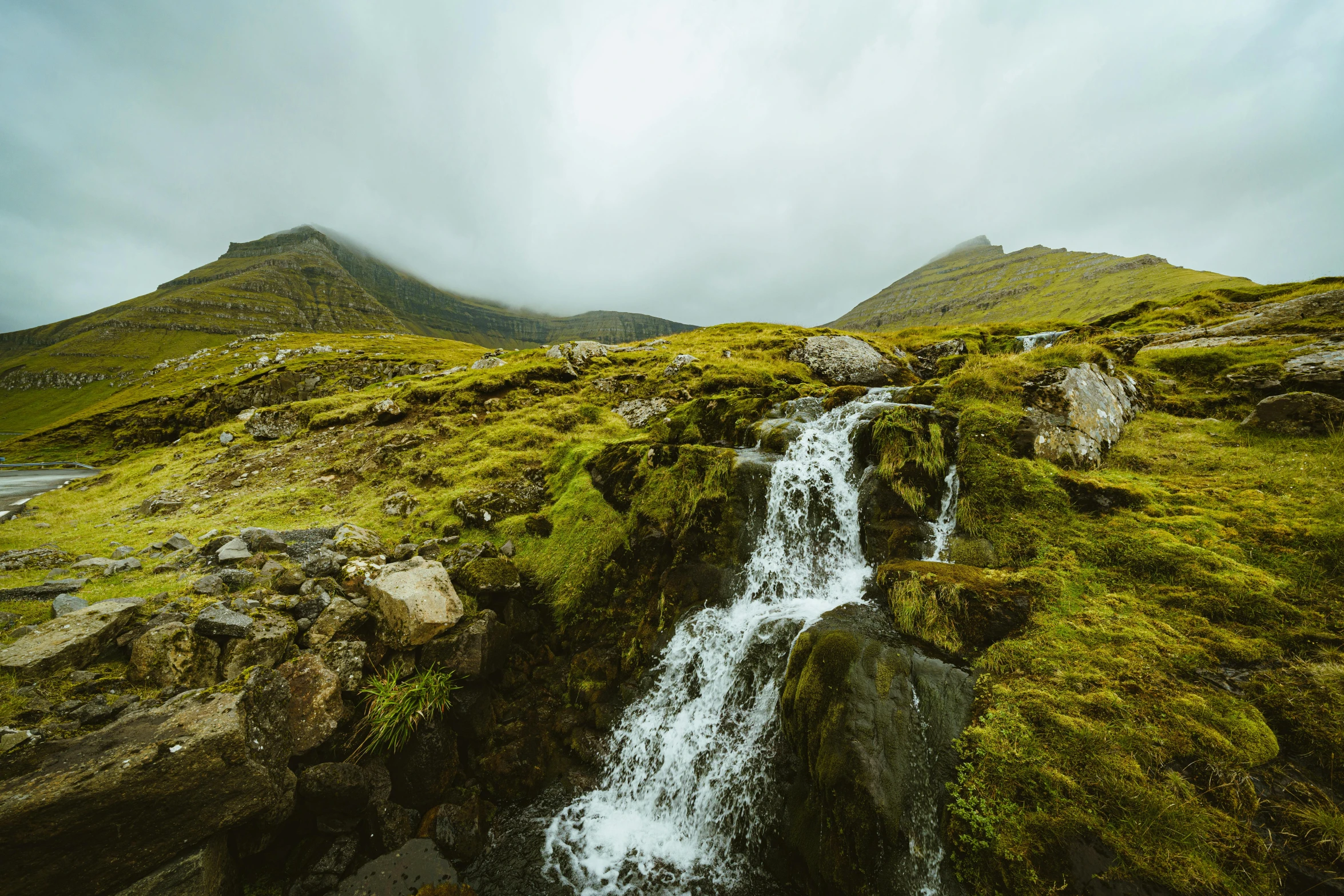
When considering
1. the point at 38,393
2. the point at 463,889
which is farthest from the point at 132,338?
the point at 463,889

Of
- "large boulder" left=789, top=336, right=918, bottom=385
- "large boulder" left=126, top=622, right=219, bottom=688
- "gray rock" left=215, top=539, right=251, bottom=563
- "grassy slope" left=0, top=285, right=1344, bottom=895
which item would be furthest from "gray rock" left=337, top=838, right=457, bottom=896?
"large boulder" left=789, top=336, right=918, bottom=385

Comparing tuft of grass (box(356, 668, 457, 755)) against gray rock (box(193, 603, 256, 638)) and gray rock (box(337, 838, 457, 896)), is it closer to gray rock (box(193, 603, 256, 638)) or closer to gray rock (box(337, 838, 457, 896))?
gray rock (box(337, 838, 457, 896))

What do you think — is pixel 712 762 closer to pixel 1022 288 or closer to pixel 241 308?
pixel 1022 288

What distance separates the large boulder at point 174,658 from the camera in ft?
20.2

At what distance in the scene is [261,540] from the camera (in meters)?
9.27

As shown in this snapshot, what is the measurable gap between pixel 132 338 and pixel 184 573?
172926 mm

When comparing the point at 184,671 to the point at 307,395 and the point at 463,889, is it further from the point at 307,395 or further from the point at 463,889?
the point at 307,395

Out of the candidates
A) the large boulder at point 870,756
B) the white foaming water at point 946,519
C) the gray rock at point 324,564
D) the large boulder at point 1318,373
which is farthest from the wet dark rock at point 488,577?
the large boulder at point 1318,373

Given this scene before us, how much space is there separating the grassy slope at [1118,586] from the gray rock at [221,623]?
57.8 inches

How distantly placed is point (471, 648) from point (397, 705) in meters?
1.47

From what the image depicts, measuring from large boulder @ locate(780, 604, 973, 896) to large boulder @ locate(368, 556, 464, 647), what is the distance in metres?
7.11

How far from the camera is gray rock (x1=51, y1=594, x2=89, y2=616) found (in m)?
6.63

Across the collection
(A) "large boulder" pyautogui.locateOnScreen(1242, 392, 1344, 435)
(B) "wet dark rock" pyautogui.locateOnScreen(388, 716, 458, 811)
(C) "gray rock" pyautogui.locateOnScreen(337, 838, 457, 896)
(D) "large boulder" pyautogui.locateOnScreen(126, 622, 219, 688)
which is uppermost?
(A) "large boulder" pyautogui.locateOnScreen(1242, 392, 1344, 435)

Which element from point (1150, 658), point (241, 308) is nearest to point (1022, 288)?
point (1150, 658)
